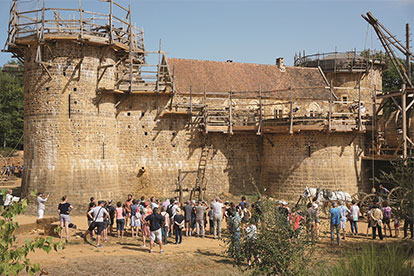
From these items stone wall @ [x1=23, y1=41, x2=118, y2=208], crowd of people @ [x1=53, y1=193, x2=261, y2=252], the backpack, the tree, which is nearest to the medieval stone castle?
stone wall @ [x1=23, y1=41, x2=118, y2=208]

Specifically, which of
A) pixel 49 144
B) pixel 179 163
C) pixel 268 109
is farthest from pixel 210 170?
pixel 49 144

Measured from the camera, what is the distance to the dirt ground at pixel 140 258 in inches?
417

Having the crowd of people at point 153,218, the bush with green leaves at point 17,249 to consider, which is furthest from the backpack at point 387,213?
the bush with green leaves at point 17,249

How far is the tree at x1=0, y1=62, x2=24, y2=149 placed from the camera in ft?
121

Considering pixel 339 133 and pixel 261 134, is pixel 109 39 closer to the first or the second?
pixel 261 134

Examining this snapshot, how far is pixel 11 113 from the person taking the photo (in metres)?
38.5

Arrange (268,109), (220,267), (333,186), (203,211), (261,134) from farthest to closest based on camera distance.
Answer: (268,109) < (261,134) < (333,186) < (203,211) < (220,267)

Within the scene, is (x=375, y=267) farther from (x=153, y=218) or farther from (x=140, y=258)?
(x=140, y=258)

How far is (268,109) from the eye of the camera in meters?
25.0

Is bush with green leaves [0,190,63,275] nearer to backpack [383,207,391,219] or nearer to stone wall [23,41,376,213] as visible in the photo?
backpack [383,207,391,219]

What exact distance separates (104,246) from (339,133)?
14130 mm

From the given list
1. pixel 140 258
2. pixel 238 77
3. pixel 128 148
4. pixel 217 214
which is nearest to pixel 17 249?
pixel 140 258

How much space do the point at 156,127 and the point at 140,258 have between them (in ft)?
37.0

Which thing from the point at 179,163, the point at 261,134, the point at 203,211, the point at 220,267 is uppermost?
the point at 261,134
